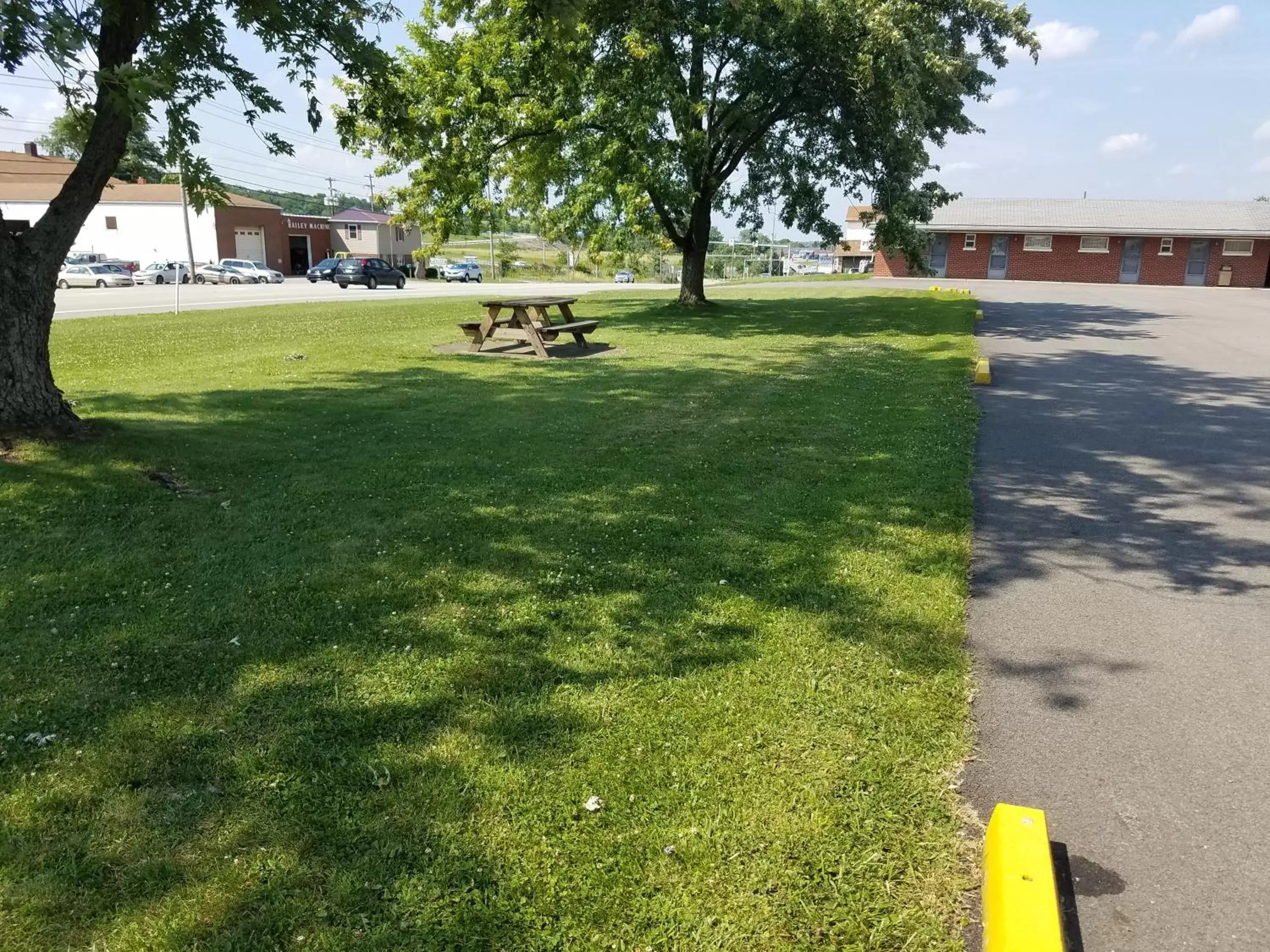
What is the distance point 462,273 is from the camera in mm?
59594

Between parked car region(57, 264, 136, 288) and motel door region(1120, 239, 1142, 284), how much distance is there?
5167 cm

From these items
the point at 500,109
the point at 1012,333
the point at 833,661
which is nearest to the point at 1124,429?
the point at 833,661

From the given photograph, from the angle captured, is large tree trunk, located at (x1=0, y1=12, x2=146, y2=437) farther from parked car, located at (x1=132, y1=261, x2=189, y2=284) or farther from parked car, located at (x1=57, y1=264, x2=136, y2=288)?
parked car, located at (x1=132, y1=261, x2=189, y2=284)

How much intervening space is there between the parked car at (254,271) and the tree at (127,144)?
4376 centimetres

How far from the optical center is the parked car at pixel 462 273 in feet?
196

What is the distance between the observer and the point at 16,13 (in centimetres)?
460

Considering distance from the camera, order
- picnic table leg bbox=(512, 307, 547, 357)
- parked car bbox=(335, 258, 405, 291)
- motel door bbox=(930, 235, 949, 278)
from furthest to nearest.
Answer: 1. motel door bbox=(930, 235, 949, 278)
2. parked car bbox=(335, 258, 405, 291)
3. picnic table leg bbox=(512, 307, 547, 357)

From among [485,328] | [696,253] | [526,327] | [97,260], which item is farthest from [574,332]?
[97,260]

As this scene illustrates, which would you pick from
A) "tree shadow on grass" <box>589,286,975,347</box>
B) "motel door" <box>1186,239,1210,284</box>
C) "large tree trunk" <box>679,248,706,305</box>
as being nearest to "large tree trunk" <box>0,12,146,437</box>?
"tree shadow on grass" <box>589,286,975,347</box>

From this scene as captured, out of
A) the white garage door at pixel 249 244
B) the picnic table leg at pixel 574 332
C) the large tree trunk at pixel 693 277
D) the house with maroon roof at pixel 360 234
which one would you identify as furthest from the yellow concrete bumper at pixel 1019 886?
the house with maroon roof at pixel 360 234

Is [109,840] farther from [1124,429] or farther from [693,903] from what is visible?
[1124,429]

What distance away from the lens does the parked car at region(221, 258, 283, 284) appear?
4828cm

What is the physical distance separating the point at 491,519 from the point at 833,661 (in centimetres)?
255

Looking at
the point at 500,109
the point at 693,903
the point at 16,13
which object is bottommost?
the point at 693,903
